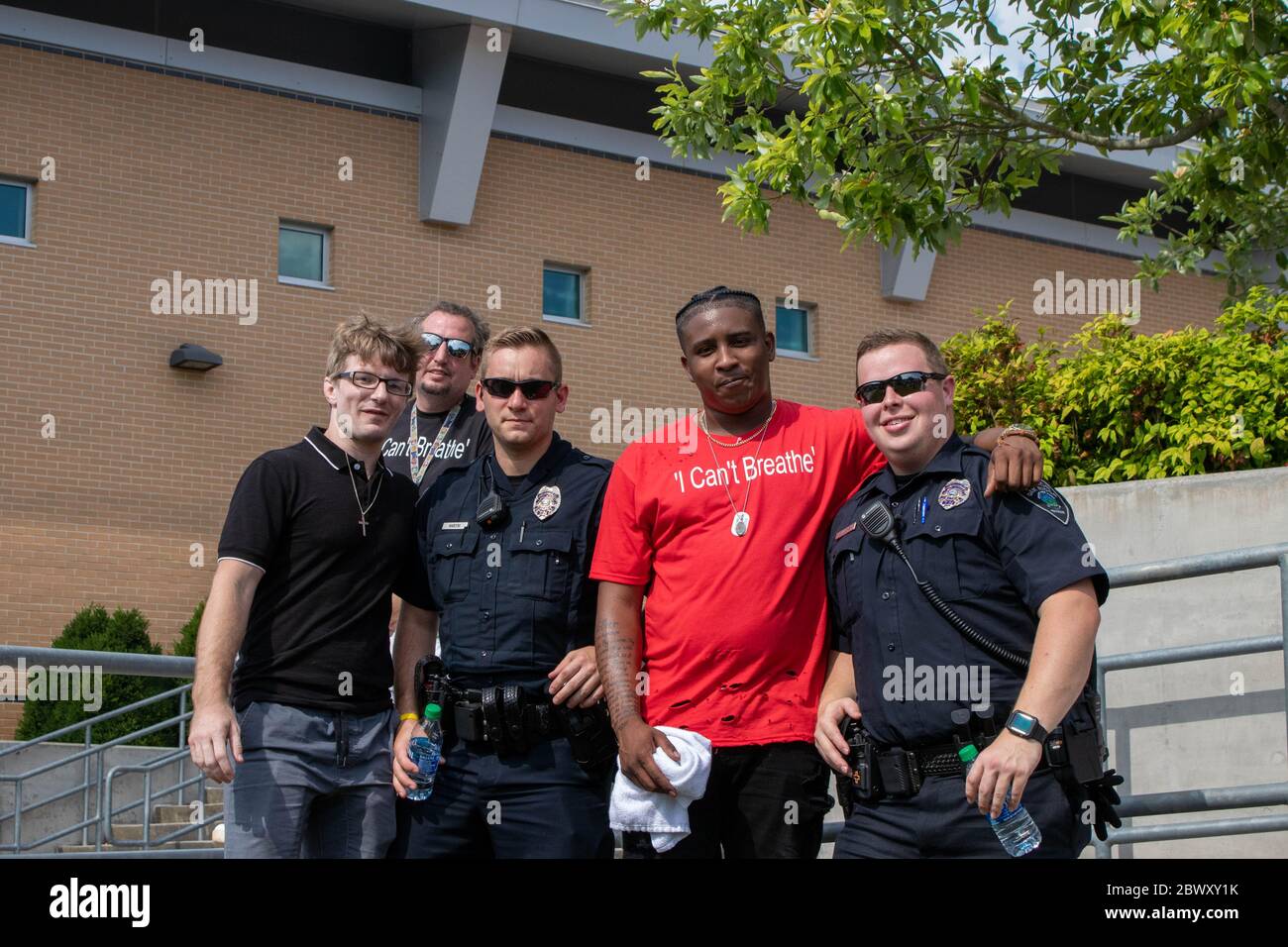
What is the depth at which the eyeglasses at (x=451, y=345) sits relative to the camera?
623 cm

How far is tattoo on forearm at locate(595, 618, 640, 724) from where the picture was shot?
4461 mm

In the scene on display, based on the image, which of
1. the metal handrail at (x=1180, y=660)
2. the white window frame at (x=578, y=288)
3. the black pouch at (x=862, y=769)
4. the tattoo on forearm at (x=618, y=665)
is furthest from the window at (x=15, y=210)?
the black pouch at (x=862, y=769)

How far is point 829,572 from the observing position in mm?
4504

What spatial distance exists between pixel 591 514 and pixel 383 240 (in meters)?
13.6

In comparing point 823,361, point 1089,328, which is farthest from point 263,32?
point 1089,328

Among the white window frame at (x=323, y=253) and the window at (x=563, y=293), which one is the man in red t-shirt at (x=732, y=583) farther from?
the window at (x=563, y=293)

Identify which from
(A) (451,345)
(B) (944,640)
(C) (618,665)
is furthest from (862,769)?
(A) (451,345)

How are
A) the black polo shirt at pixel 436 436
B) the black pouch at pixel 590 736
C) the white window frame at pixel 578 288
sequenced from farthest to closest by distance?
the white window frame at pixel 578 288 < the black polo shirt at pixel 436 436 < the black pouch at pixel 590 736

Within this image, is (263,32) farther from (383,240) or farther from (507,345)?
(507,345)

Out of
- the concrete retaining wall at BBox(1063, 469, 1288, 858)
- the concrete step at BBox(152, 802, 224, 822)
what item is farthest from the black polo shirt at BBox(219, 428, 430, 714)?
the concrete step at BBox(152, 802, 224, 822)

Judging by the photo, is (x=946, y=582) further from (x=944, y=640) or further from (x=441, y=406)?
(x=441, y=406)

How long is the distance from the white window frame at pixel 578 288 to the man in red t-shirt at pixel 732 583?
562 inches

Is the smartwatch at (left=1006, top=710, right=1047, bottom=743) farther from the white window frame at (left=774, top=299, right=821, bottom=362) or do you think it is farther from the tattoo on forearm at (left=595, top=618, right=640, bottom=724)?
the white window frame at (left=774, top=299, right=821, bottom=362)

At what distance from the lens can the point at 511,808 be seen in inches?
182
